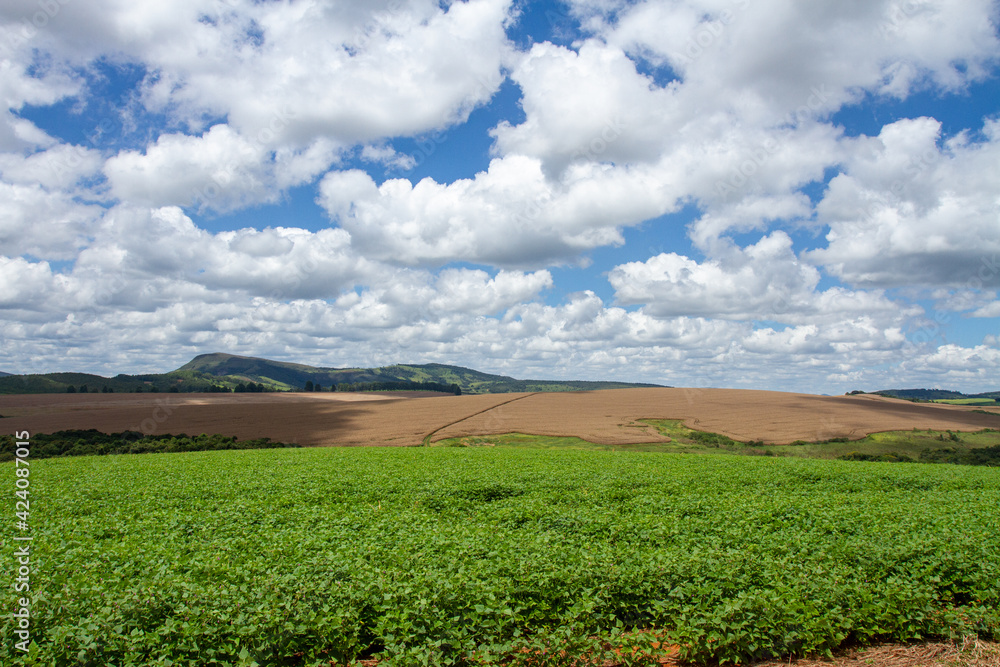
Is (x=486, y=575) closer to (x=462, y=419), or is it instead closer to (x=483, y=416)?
(x=462, y=419)

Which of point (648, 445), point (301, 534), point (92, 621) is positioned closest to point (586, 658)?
point (92, 621)

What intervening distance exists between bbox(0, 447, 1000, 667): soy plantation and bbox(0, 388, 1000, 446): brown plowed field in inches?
1771

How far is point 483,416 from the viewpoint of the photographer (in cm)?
8156

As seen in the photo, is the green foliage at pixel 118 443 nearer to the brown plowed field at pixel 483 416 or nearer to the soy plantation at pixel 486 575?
the brown plowed field at pixel 483 416

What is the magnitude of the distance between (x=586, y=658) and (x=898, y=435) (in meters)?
80.9

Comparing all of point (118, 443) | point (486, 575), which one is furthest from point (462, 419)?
point (486, 575)

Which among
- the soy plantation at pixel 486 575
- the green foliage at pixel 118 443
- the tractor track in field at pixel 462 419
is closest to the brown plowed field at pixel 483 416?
the tractor track in field at pixel 462 419

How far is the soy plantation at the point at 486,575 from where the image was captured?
369 inches

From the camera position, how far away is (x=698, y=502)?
21859 mm

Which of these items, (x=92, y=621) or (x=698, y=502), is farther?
(x=698, y=502)

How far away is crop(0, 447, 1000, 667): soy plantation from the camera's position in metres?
9.38

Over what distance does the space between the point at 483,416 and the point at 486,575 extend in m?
69.8

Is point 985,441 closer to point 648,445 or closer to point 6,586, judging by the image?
point 648,445

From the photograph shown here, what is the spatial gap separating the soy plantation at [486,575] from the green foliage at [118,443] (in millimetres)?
38910
